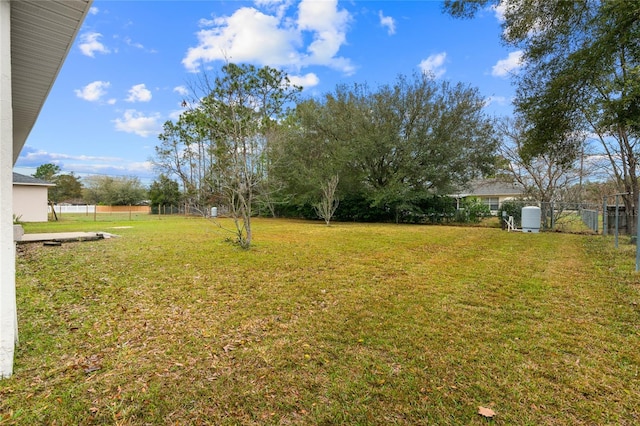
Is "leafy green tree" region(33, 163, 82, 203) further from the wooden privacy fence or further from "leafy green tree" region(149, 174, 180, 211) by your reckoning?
"leafy green tree" region(149, 174, 180, 211)

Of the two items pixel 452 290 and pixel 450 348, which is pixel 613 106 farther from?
pixel 450 348

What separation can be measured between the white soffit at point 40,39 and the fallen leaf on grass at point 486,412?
12.8 feet

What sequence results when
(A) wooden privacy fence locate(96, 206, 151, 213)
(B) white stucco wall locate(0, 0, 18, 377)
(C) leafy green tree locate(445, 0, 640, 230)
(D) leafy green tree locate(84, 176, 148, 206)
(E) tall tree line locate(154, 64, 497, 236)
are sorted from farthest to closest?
1. (D) leafy green tree locate(84, 176, 148, 206)
2. (A) wooden privacy fence locate(96, 206, 151, 213)
3. (E) tall tree line locate(154, 64, 497, 236)
4. (C) leafy green tree locate(445, 0, 640, 230)
5. (B) white stucco wall locate(0, 0, 18, 377)

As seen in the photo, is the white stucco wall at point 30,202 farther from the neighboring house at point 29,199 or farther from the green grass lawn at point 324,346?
the green grass lawn at point 324,346

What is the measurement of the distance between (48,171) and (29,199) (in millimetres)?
31344

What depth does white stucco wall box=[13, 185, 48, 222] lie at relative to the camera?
53.1 ft

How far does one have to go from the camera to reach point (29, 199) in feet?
54.1

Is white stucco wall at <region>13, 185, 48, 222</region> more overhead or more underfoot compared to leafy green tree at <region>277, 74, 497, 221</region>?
more underfoot

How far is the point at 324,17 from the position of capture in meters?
8.57

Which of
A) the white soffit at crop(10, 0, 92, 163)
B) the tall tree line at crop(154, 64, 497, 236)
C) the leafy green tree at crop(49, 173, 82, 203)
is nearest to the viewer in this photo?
the white soffit at crop(10, 0, 92, 163)

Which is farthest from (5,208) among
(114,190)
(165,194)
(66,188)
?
(66,188)

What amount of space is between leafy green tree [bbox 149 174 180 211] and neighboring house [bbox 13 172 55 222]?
39.2 feet

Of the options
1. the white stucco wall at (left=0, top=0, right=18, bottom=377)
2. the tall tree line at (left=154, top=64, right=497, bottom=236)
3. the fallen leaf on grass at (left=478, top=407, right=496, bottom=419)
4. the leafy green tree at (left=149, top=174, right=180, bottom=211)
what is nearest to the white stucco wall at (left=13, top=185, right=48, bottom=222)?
the tall tree line at (left=154, top=64, right=497, bottom=236)

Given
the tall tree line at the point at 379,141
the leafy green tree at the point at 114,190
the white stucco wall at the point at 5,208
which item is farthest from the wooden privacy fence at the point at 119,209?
the white stucco wall at the point at 5,208
